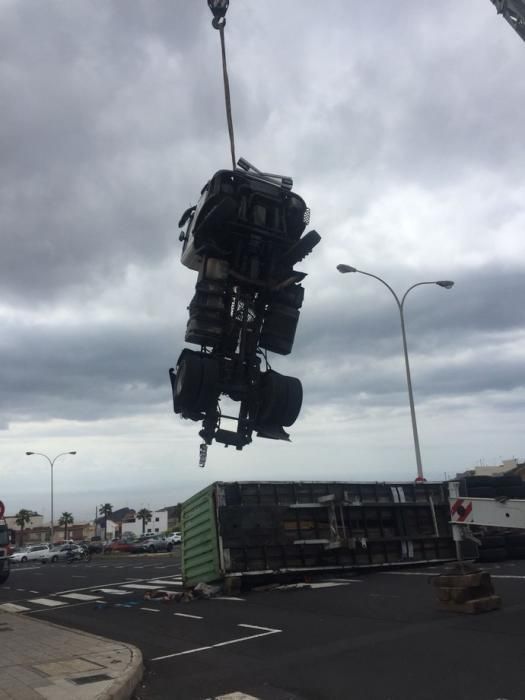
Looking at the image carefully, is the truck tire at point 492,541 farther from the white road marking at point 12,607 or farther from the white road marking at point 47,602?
the white road marking at point 12,607

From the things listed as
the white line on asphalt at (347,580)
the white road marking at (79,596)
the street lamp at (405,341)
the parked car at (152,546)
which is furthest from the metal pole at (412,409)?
the parked car at (152,546)

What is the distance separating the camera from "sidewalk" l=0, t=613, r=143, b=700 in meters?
6.06

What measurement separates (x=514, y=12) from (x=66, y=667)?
43.8ft

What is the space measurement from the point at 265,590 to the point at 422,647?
291 inches

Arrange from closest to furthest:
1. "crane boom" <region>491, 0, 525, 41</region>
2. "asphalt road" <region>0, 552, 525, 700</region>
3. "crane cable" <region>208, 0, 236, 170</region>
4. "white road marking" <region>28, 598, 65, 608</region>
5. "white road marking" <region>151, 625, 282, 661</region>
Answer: "asphalt road" <region>0, 552, 525, 700</region> → "white road marking" <region>151, 625, 282, 661</region> → "crane boom" <region>491, 0, 525, 41</region> → "crane cable" <region>208, 0, 236, 170</region> → "white road marking" <region>28, 598, 65, 608</region>

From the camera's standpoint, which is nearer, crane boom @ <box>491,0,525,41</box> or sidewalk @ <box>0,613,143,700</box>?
sidewalk @ <box>0,613,143,700</box>

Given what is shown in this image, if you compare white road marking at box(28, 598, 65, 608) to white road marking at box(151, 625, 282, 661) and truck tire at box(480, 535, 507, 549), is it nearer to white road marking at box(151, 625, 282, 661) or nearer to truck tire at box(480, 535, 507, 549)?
white road marking at box(151, 625, 282, 661)

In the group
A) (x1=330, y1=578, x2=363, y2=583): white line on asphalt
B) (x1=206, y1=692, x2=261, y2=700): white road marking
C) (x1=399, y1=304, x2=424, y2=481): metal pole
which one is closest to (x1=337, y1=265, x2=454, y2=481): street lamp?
(x1=399, y1=304, x2=424, y2=481): metal pole

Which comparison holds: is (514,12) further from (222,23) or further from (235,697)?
(235,697)

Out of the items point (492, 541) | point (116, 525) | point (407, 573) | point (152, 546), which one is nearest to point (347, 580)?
point (407, 573)

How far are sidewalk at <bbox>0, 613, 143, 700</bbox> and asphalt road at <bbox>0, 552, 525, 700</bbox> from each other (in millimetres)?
367

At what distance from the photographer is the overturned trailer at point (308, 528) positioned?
14.3 metres

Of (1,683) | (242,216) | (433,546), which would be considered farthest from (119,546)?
(1,683)

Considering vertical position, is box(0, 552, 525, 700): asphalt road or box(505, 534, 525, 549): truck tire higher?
box(505, 534, 525, 549): truck tire
